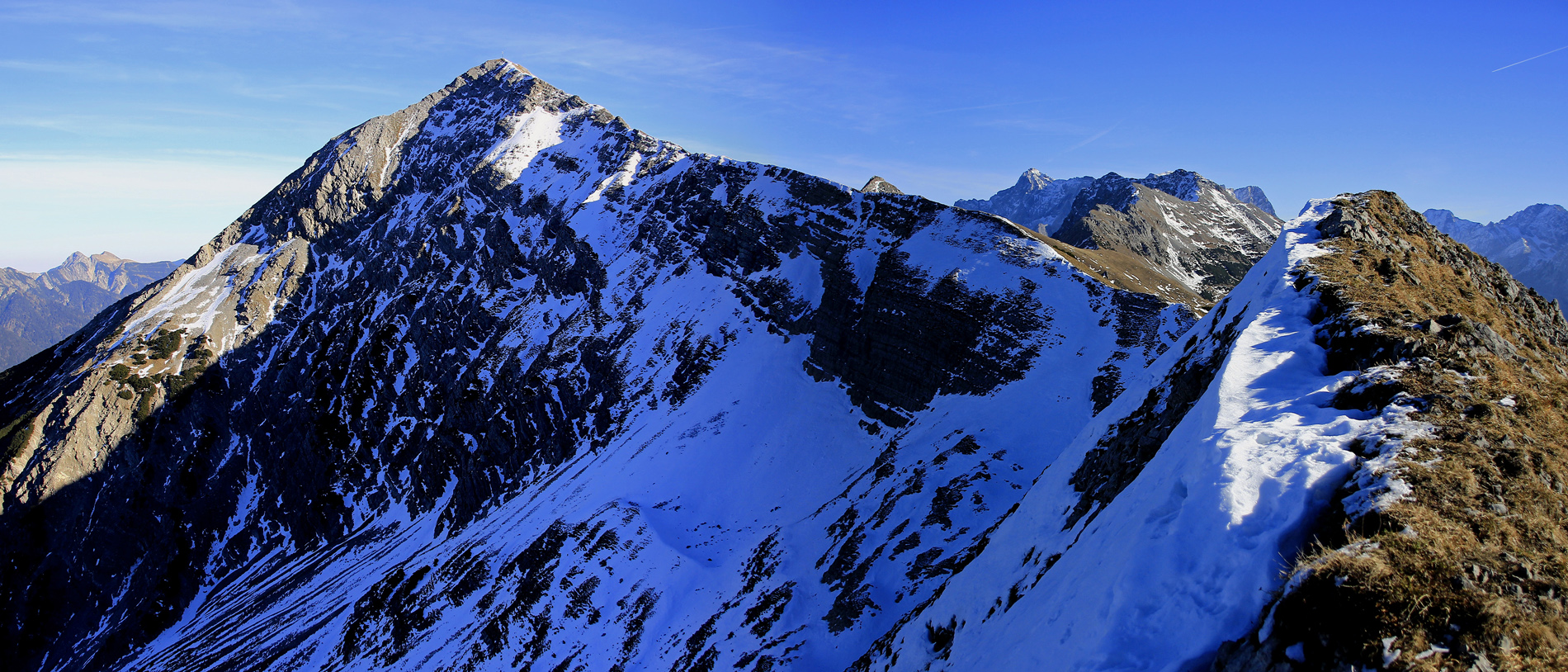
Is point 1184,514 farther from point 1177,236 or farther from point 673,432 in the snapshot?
point 1177,236

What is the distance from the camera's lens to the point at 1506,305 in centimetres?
2766

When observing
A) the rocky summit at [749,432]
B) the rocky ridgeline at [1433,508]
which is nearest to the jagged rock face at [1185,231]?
the rocky summit at [749,432]

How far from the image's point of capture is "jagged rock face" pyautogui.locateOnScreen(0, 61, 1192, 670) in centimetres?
5703

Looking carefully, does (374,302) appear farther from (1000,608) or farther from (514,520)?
(1000,608)

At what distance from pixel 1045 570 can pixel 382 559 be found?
325 ft

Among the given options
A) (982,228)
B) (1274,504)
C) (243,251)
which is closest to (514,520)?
(982,228)

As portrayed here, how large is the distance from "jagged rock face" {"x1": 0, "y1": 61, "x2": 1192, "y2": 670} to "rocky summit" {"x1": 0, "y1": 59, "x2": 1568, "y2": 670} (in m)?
Answer: 0.59

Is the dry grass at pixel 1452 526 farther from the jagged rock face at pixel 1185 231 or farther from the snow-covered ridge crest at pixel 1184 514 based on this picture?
the jagged rock face at pixel 1185 231

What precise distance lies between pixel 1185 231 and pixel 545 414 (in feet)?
436

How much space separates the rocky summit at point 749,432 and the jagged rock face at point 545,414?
59 centimetres

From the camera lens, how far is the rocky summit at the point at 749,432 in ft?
49.3

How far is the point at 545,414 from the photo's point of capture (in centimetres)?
9844

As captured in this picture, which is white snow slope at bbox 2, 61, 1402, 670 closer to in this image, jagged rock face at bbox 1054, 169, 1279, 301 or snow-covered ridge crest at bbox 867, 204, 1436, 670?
snow-covered ridge crest at bbox 867, 204, 1436, 670

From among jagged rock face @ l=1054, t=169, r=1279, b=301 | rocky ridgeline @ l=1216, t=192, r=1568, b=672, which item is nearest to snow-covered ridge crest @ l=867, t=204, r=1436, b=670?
rocky ridgeline @ l=1216, t=192, r=1568, b=672
